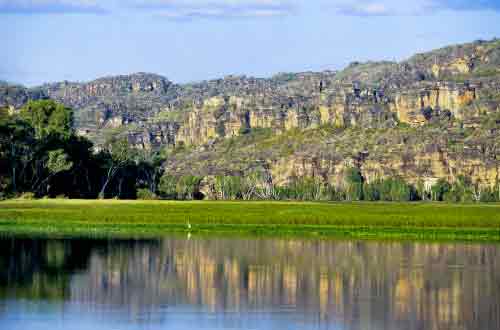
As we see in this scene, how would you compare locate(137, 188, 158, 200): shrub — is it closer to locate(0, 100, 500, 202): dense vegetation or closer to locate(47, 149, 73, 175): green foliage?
locate(0, 100, 500, 202): dense vegetation

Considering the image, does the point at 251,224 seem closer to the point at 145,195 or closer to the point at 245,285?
the point at 245,285

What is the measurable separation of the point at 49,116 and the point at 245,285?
106859 millimetres

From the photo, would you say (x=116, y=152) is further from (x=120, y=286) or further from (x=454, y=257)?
(x=120, y=286)

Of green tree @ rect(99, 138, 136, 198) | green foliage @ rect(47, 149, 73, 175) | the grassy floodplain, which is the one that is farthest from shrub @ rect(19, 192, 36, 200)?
the grassy floodplain

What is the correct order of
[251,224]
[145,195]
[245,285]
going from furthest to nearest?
[145,195] < [251,224] < [245,285]

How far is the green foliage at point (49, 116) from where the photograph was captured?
476ft

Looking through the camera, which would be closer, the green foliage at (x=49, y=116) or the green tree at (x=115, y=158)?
the green foliage at (x=49, y=116)

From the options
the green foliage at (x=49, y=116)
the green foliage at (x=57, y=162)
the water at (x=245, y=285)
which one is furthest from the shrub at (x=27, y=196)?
the water at (x=245, y=285)

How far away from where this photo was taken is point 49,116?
150 m

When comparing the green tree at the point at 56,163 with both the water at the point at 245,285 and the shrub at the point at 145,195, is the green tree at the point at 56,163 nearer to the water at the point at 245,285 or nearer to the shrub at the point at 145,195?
the shrub at the point at 145,195

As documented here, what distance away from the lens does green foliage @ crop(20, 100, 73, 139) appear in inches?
5709

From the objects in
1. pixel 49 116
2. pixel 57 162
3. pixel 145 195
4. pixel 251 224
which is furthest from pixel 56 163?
pixel 251 224

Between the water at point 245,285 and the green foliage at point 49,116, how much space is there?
78.6 m

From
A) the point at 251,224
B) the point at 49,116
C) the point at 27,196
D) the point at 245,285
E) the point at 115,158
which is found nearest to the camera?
the point at 245,285
